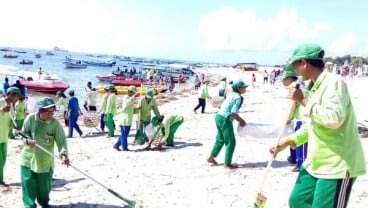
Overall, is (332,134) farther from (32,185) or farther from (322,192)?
(32,185)

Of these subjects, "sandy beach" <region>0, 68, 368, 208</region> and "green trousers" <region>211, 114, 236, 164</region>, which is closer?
"sandy beach" <region>0, 68, 368, 208</region>

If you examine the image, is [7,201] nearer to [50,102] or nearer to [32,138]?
[32,138]

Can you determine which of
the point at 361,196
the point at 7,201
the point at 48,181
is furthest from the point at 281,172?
the point at 7,201

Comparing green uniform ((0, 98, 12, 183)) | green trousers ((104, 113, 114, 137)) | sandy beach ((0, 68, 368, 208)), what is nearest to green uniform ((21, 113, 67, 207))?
sandy beach ((0, 68, 368, 208))

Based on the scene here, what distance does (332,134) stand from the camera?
307 centimetres

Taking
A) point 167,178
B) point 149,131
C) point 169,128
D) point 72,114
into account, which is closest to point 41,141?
point 167,178

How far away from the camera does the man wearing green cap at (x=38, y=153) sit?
564cm

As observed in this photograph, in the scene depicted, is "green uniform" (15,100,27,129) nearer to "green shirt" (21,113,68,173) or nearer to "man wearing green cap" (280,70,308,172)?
"green shirt" (21,113,68,173)

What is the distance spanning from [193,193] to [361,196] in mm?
2770

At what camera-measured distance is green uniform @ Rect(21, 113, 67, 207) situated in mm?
5664

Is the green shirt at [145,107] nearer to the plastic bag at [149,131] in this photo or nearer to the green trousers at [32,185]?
the plastic bag at [149,131]


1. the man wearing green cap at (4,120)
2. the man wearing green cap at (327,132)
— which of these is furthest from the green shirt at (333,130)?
the man wearing green cap at (4,120)

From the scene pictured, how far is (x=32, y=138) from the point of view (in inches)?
223

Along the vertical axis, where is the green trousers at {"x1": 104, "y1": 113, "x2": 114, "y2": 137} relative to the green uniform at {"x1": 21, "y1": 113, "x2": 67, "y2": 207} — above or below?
below
